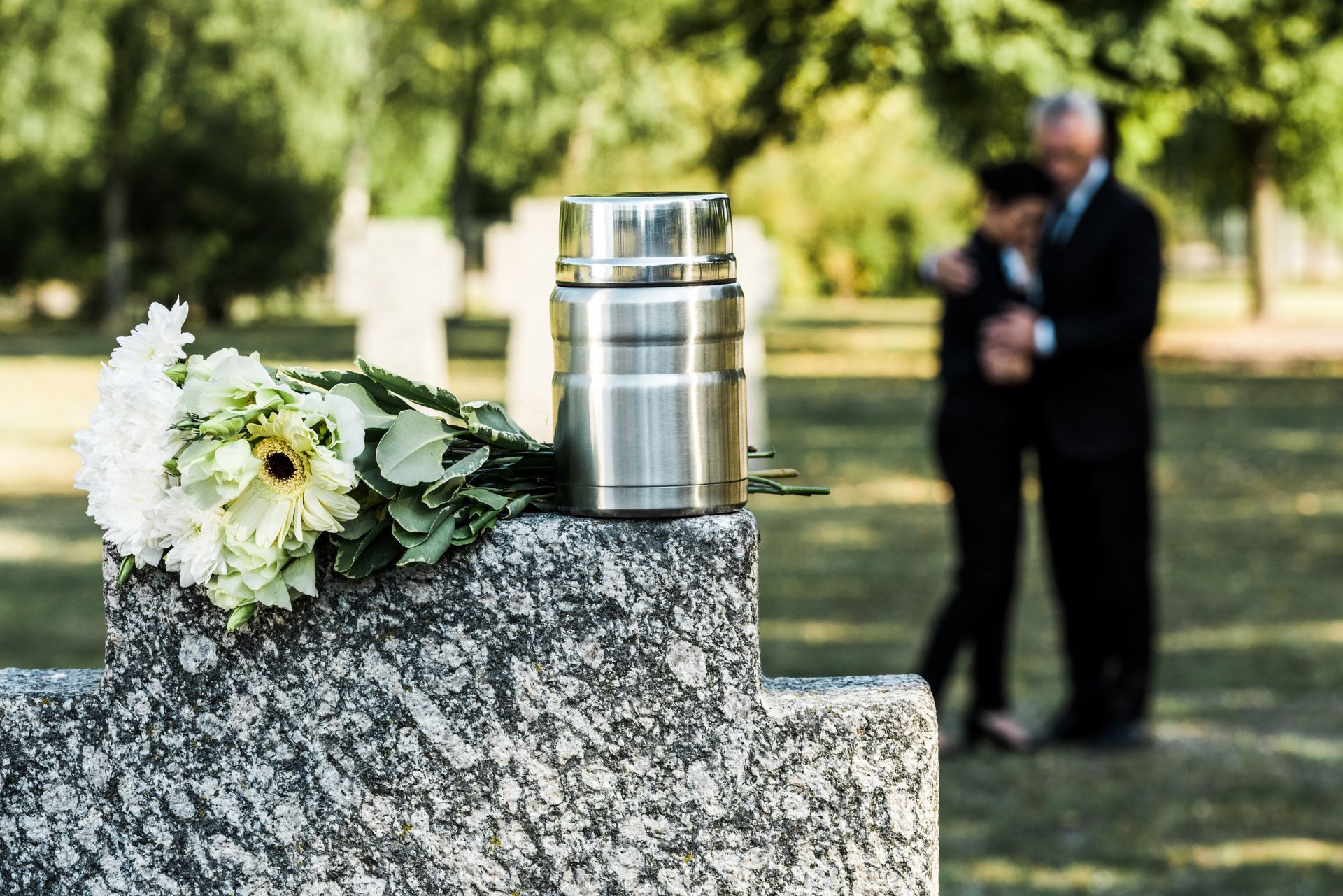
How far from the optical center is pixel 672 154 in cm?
Answer: 3828

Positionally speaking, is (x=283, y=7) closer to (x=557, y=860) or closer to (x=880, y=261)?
(x=880, y=261)

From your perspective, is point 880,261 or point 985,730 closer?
point 985,730

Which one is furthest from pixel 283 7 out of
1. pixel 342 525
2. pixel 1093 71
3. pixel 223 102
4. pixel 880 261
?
pixel 342 525

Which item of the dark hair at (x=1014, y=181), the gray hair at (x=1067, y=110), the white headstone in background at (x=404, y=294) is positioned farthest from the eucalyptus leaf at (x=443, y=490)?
the white headstone in background at (x=404, y=294)

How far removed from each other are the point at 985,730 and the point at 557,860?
428 cm

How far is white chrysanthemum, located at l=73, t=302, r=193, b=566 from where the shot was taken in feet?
5.96

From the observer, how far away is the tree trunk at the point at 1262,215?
2653 cm

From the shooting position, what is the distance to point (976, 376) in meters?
5.71

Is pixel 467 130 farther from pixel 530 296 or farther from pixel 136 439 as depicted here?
pixel 136 439

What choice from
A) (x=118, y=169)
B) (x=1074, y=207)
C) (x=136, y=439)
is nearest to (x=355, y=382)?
(x=136, y=439)

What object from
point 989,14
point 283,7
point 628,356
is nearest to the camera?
point 628,356

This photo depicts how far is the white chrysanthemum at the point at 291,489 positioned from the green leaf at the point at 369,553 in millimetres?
26

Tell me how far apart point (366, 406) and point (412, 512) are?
0.55 ft

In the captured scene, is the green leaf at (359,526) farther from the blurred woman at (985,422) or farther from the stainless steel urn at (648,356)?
the blurred woman at (985,422)
